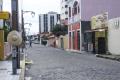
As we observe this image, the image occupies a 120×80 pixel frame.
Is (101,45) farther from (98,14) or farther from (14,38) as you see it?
(14,38)

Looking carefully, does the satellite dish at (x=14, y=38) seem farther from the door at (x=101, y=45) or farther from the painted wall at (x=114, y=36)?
the door at (x=101, y=45)

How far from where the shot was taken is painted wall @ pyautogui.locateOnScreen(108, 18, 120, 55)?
140 feet

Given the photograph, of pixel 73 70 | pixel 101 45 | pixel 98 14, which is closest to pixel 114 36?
pixel 101 45

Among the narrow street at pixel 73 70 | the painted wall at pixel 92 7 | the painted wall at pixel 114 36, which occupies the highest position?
the painted wall at pixel 92 7

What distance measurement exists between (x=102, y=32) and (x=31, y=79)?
1298 inches

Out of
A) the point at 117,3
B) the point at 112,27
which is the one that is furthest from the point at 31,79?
the point at 117,3

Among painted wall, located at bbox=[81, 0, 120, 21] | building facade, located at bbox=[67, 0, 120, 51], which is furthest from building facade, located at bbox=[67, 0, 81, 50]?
painted wall, located at bbox=[81, 0, 120, 21]

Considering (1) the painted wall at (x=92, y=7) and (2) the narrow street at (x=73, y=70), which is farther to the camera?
(1) the painted wall at (x=92, y=7)

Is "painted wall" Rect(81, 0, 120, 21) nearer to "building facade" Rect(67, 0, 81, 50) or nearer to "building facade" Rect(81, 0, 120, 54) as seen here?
"building facade" Rect(81, 0, 120, 54)

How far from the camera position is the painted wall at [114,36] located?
42.7 meters

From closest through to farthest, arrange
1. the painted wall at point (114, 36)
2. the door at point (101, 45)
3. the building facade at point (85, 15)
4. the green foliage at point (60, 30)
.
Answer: the painted wall at point (114, 36)
the door at point (101, 45)
the building facade at point (85, 15)
the green foliage at point (60, 30)

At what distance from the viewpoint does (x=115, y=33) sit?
44000 mm

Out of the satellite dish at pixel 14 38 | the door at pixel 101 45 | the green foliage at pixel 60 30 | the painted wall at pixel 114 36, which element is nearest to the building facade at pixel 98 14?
the door at pixel 101 45

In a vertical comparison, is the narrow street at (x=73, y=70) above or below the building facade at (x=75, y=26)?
below
